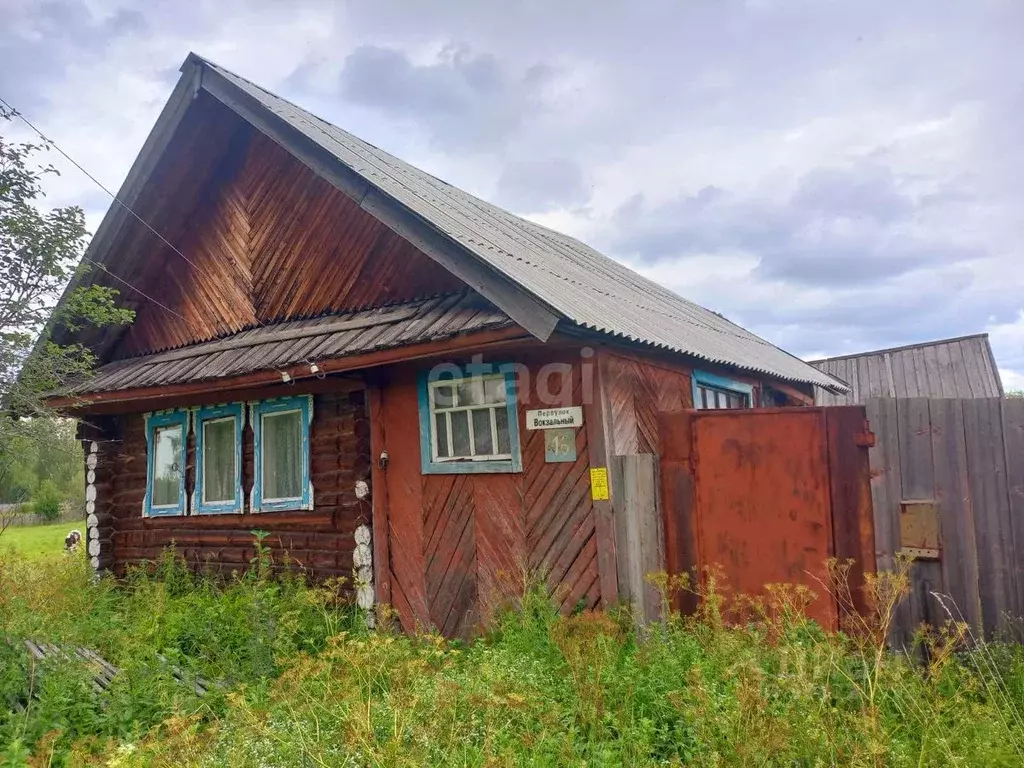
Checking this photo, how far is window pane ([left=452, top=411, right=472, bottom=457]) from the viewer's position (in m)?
6.52

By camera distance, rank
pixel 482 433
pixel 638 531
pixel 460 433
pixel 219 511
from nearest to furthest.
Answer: pixel 638 531 < pixel 482 433 < pixel 460 433 < pixel 219 511

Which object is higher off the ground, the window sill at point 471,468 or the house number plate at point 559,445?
the house number plate at point 559,445

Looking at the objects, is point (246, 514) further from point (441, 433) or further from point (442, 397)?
point (442, 397)

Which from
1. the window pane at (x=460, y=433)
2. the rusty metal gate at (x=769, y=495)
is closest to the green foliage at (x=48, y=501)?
the window pane at (x=460, y=433)

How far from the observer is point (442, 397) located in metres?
6.63

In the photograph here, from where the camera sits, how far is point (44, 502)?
32.7 meters

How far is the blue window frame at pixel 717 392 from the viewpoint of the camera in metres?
8.13

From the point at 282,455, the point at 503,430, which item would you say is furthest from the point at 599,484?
the point at 282,455

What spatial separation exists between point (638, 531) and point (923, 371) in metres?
14.6

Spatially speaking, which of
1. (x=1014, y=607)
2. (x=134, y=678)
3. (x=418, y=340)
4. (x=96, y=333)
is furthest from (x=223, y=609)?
(x=1014, y=607)

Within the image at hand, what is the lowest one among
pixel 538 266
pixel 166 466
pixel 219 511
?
pixel 219 511

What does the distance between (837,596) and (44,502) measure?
1435 inches

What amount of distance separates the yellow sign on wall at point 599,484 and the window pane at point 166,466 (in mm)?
5691

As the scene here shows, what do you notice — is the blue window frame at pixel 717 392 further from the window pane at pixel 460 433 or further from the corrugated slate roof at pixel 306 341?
the corrugated slate roof at pixel 306 341
